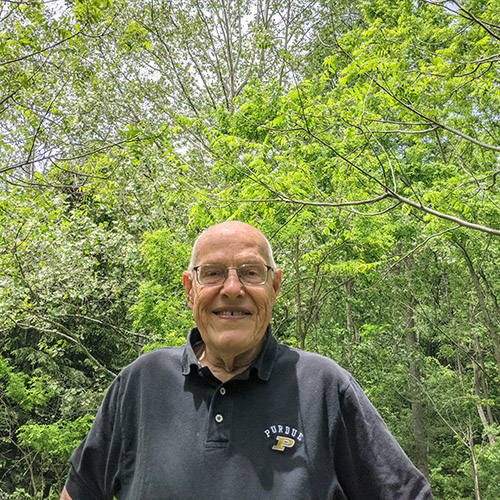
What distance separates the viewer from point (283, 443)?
4.64ft

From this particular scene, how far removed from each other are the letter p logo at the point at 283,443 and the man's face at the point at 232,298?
0.29 m

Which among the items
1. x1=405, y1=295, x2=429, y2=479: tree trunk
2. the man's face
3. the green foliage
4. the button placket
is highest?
the man's face

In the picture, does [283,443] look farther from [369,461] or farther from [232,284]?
[232,284]

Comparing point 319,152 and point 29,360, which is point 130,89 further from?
point 29,360

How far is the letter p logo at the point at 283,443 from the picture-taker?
141 centimetres

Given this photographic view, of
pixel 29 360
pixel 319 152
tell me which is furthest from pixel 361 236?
pixel 29 360

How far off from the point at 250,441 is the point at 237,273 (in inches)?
19.9

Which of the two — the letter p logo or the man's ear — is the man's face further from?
the letter p logo

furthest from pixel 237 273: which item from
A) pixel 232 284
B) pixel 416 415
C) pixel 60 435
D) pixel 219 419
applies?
pixel 416 415

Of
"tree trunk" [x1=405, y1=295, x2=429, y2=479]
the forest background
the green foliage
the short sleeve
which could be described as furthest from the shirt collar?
"tree trunk" [x1=405, y1=295, x2=429, y2=479]

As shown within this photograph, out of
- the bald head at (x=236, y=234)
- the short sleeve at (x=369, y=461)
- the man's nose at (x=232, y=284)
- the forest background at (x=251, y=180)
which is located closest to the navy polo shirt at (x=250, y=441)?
the short sleeve at (x=369, y=461)

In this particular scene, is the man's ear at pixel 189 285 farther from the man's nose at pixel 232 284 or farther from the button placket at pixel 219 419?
the button placket at pixel 219 419

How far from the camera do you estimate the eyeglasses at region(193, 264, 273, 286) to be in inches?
65.2

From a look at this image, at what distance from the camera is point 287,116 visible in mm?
5871
